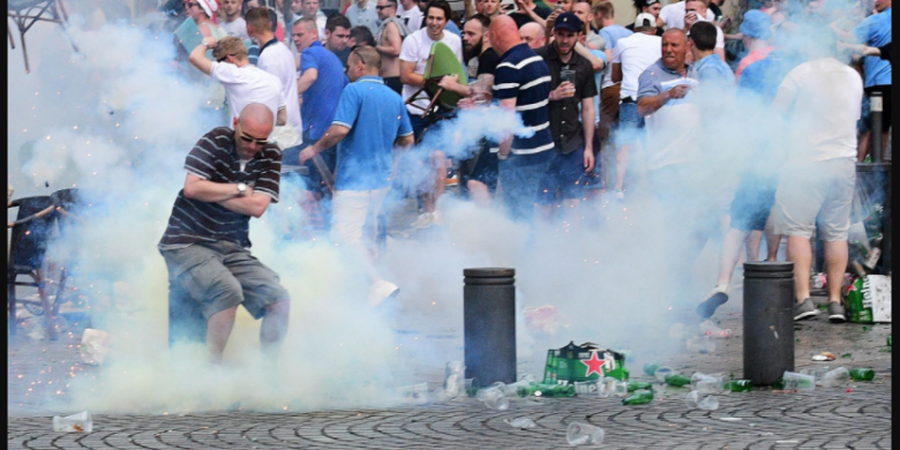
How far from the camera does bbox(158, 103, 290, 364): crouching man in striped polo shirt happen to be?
6711mm

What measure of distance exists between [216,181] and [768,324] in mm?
2912

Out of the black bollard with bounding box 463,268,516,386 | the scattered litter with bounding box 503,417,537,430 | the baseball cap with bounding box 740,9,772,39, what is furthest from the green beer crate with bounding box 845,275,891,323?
the scattered litter with bounding box 503,417,537,430

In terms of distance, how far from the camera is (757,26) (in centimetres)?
974

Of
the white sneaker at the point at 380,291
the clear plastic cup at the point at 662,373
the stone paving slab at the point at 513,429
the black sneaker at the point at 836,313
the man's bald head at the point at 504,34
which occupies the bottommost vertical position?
the stone paving slab at the point at 513,429

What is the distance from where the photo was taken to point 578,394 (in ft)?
22.4

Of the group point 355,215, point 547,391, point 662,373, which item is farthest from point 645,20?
point 547,391

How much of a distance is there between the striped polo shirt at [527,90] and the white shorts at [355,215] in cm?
115

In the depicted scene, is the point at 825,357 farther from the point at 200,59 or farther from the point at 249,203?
the point at 200,59

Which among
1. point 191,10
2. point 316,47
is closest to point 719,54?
point 316,47

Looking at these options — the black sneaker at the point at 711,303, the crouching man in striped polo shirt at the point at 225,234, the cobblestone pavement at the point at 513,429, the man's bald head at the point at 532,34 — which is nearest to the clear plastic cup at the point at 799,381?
the cobblestone pavement at the point at 513,429

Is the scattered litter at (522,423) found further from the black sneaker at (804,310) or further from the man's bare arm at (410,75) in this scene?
the man's bare arm at (410,75)

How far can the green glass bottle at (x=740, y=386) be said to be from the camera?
691 centimetres

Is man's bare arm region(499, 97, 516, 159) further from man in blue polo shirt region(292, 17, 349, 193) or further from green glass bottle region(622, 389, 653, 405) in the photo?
green glass bottle region(622, 389, 653, 405)

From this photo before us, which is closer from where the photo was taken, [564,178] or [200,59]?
[200,59]
